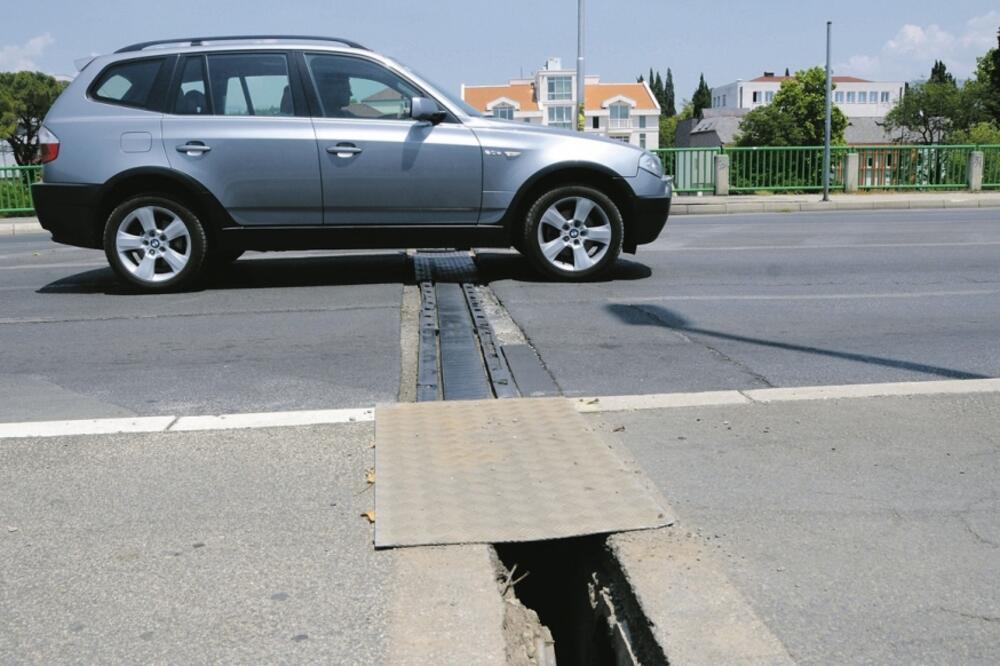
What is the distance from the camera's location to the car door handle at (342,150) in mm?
7688

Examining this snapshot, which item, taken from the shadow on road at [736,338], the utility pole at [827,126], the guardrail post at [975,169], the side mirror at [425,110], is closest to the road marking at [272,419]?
the shadow on road at [736,338]

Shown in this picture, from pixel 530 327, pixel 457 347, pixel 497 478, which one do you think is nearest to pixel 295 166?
pixel 530 327

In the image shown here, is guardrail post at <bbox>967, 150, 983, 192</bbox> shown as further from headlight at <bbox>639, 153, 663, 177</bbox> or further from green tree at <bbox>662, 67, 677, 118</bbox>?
green tree at <bbox>662, 67, 677, 118</bbox>

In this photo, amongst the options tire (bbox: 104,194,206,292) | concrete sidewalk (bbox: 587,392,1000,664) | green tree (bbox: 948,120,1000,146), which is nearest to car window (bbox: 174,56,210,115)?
tire (bbox: 104,194,206,292)

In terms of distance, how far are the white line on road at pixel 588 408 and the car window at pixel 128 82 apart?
4.24 m

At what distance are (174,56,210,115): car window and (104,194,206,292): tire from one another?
2.35ft

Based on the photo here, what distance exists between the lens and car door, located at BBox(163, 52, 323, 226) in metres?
7.68

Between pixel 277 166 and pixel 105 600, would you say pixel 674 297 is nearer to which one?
pixel 277 166

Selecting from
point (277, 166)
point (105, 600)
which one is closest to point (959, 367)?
point (105, 600)

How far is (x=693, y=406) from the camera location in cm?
437

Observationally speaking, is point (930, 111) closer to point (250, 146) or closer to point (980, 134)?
point (980, 134)

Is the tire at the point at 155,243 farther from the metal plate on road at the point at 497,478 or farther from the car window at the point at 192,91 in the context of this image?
the metal plate on road at the point at 497,478

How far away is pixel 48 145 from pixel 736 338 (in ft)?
17.8

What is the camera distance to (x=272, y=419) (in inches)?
167
